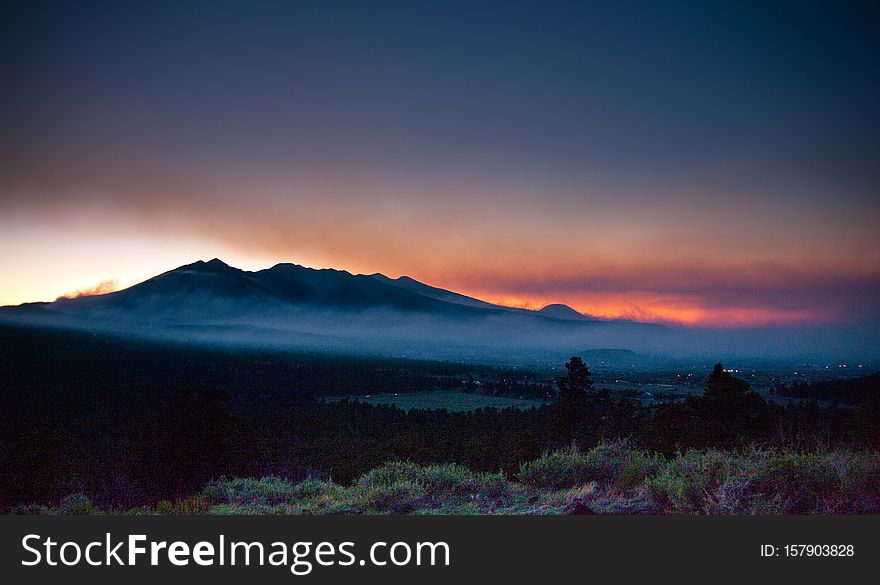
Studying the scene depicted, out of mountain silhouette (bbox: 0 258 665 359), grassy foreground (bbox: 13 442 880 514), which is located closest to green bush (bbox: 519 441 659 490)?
grassy foreground (bbox: 13 442 880 514)

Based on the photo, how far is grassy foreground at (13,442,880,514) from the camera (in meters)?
4.93

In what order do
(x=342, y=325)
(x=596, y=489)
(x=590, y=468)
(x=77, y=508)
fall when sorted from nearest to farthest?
(x=77, y=508) → (x=596, y=489) → (x=590, y=468) → (x=342, y=325)

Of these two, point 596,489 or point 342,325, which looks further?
point 342,325

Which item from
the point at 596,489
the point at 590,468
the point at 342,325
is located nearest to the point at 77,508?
the point at 596,489

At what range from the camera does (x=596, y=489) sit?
19.8ft

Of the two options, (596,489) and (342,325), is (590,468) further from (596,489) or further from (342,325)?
(342,325)

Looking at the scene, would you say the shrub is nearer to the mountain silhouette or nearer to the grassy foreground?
the grassy foreground

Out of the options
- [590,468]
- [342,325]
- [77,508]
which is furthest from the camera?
[342,325]

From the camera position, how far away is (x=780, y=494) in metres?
4.82

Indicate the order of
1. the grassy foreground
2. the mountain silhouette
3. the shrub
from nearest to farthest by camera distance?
the grassy foreground → the shrub → the mountain silhouette

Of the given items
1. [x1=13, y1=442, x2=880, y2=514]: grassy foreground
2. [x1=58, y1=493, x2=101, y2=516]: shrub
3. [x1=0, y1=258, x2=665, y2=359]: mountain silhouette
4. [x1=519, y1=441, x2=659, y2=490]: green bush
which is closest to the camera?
[x1=13, y1=442, x2=880, y2=514]: grassy foreground

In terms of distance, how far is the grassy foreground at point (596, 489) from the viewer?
493 centimetres

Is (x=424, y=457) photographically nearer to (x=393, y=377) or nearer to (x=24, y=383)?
(x=24, y=383)

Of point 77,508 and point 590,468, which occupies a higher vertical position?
point 590,468
